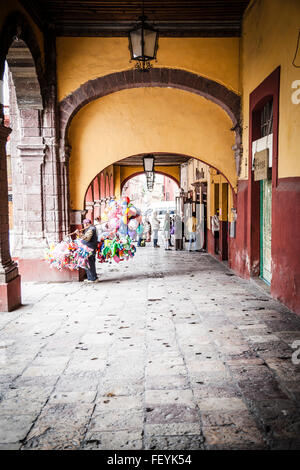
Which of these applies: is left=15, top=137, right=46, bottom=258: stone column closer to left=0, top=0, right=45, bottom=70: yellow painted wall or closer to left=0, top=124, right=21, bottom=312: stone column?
left=0, top=0, right=45, bottom=70: yellow painted wall

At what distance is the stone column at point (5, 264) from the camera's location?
6121 millimetres

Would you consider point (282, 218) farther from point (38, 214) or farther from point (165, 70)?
point (38, 214)

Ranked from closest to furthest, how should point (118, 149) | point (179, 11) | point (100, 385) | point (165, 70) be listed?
point (100, 385) < point (179, 11) < point (165, 70) < point (118, 149)

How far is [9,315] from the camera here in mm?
6016

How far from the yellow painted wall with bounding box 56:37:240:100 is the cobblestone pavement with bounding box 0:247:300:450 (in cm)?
501

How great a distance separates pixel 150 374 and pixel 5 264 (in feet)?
11.6

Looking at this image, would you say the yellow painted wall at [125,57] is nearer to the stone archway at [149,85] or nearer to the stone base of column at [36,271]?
the stone archway at [149,85]

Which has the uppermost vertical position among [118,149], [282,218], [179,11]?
[179,11]

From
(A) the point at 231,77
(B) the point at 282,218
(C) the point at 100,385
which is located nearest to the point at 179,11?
(A) the point at 231,77

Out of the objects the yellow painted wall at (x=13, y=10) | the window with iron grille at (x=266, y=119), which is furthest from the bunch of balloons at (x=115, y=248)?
the yellow painted wall at (x=13, y=10)

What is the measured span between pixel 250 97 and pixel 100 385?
6.66 m

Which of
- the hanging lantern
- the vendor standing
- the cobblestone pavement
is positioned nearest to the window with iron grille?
the hanging lantern

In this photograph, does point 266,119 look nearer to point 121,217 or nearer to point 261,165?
point 261,165

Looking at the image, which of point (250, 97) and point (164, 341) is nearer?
point (164, 341)
